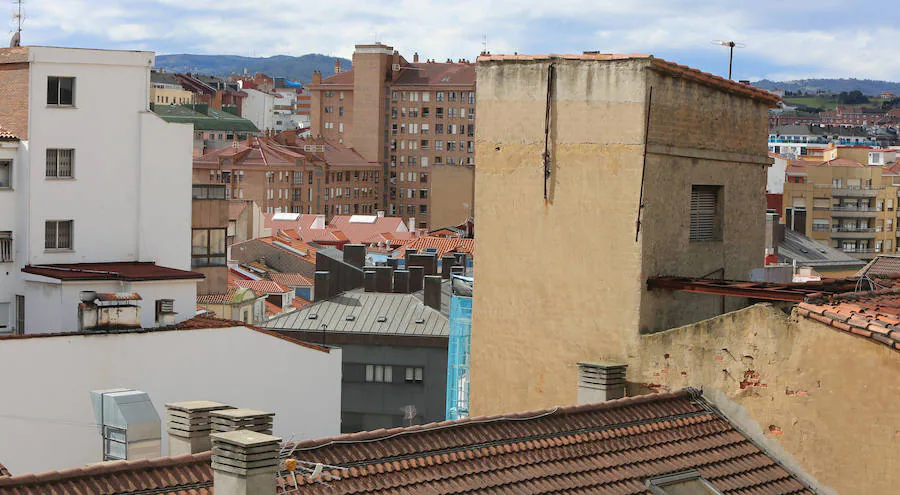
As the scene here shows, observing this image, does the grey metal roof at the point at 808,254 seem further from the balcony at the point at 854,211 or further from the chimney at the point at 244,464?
the balcony at the point at 854,211

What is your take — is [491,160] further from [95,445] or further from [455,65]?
→ [455,65]

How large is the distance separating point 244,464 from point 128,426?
344 inches

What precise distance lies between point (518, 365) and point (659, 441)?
3.43 m

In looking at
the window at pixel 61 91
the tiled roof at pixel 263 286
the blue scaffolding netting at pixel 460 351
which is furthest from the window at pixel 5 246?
the tiled roof at pixel 263 286

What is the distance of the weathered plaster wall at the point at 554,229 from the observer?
17828 millimetres

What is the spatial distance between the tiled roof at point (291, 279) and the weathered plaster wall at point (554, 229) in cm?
5504

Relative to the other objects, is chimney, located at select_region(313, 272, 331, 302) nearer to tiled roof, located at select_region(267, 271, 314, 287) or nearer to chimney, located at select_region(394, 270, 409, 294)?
chimney, located at select_region(394, 270, 409, 294)

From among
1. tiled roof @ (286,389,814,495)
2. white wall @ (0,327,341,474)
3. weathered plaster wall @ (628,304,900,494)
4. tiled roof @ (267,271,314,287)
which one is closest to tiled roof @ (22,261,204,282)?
white wall @ (0,327,341,474)

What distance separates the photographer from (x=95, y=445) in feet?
93.1

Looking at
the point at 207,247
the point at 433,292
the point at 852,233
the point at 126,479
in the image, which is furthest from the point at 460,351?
the point at 852,233

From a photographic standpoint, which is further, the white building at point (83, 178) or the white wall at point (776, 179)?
the white wall at point (776, 179)

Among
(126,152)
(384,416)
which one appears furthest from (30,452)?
(384,416)

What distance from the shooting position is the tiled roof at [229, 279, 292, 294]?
6550 cm

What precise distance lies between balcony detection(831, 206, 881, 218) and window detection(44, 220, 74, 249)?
104 meters
